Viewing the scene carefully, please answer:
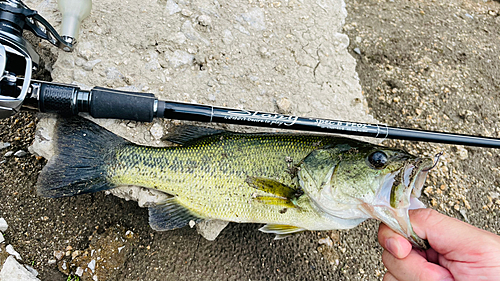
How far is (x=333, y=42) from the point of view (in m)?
3.55

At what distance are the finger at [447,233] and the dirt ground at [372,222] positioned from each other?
0.97 metres

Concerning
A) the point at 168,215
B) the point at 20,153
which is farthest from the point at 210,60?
the point at 20,153

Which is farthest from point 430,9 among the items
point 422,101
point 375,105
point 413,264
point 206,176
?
point 206,176

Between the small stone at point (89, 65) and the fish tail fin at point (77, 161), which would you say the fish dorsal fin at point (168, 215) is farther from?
the small stone at point (89, 65)

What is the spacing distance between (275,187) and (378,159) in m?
0.75

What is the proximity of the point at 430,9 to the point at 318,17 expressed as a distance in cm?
196

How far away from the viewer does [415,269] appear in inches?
87.7

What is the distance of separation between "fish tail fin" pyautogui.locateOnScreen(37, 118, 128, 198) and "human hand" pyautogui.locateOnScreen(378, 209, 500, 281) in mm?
2076

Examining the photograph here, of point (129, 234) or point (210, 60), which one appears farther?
point (210, 60)

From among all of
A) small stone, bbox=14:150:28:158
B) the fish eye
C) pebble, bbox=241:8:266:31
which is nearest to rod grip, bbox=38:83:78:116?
small stone, bbox=14:150:28:158

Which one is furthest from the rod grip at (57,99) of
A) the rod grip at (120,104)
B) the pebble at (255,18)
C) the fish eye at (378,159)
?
the fish eye at (378,159)

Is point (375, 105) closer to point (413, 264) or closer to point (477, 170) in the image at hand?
point (477, 170)

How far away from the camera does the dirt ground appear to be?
2.83m

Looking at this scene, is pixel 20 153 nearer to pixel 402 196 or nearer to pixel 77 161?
pixel 77 161
